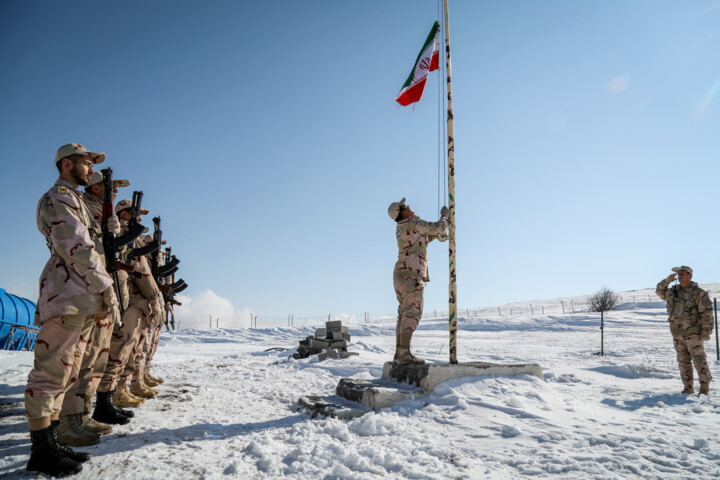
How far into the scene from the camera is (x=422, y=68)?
21.1 ft

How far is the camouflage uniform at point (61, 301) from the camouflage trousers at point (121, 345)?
48.7 inches

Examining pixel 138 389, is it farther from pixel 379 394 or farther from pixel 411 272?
pixel 411 272

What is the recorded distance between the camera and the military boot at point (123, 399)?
4438mm

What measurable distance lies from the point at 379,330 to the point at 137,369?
25.2 m

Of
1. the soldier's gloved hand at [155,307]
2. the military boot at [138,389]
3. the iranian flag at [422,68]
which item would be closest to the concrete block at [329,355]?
the military boot at [138,389]

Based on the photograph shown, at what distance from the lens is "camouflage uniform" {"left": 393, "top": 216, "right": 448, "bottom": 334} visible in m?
5.21

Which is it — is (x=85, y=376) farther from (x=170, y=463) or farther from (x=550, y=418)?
(x=550, y=418)

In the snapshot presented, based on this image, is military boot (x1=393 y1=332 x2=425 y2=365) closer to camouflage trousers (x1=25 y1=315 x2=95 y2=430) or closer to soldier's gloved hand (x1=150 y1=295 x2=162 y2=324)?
soldier's gloved hand (x1=150 y1=295 x2=162 y2=324)

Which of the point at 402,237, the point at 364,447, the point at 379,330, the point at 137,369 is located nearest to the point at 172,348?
the point at 379,330

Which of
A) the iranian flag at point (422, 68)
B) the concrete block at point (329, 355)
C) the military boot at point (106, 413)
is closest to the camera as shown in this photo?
the military boot at point (106, 413)

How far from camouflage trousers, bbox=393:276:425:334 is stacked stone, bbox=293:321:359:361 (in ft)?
22.3

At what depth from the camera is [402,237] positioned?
540 cm

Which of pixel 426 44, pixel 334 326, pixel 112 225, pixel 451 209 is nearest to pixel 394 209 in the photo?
pixel 451 209

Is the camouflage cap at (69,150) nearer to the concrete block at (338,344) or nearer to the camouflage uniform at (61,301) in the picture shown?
the camouflage uniform at (61,301)
